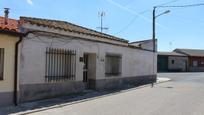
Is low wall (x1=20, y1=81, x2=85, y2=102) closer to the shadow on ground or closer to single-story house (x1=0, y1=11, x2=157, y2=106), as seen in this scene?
single-story house (x1=0, y1=11, x2=157, y2=106)

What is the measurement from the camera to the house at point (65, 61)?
13.2 meters

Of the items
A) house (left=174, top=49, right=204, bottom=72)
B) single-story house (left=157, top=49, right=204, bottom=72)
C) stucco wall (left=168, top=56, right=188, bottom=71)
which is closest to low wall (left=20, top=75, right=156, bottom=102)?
single-story house (left=157, top=49, right=204, bottom=72)

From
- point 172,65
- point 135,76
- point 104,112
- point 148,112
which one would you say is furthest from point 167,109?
point 172,65

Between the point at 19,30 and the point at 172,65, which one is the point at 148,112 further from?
the point at 172,65

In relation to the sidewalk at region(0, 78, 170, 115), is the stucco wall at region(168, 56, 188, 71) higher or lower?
higher

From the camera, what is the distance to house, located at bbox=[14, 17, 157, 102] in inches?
521

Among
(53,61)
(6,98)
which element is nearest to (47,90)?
(53,61)

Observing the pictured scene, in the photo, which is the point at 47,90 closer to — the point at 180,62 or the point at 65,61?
the point at 65,61

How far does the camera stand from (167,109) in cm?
1213

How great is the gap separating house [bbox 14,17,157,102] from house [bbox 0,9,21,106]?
1.27 ft

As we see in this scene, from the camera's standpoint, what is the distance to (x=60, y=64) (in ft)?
51.0

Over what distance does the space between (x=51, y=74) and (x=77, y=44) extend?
95.2 inches

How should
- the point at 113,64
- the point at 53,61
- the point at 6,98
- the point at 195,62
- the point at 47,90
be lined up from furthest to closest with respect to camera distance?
the point at 195,62 → the point at 113,64 → the point at 53,61 → the point at 47,90 → the point at 6,98

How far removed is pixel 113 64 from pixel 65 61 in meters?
5.73
